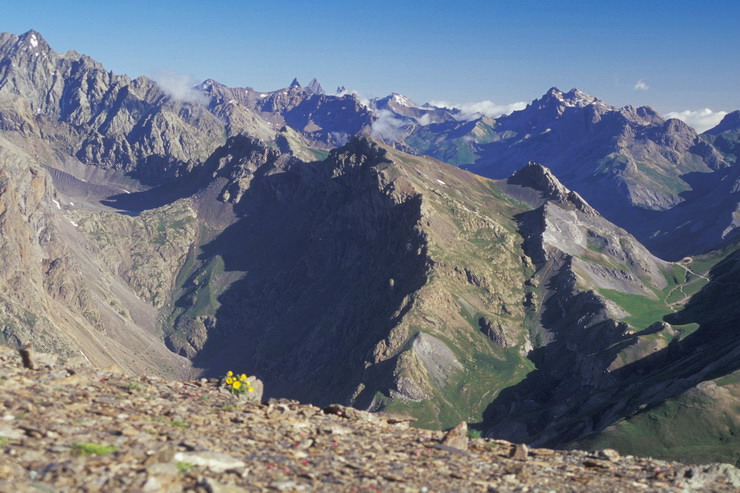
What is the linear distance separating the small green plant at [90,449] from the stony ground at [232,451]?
4cm

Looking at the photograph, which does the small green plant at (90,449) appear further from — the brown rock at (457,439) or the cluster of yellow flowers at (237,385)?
the brown rock at (457,439)

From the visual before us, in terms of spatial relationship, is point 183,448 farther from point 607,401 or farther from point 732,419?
point 607,401

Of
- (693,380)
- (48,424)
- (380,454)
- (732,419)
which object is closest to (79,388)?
(48,424)

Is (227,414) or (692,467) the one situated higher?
(692,467)

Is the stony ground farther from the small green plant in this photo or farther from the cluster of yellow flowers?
the cluster of yellow flowers

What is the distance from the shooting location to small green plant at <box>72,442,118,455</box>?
26453mm

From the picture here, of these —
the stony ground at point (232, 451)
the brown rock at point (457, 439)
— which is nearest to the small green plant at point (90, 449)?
the stony ground at point (232, 451)

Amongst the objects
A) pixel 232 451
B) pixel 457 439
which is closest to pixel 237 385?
pixel 232 451

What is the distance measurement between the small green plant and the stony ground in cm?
4

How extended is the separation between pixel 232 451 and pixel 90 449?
20.2 ft

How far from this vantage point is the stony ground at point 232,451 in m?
25.4

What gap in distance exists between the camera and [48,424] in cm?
2914

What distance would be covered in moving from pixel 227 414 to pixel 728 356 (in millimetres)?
174716

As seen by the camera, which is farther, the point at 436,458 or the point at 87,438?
the point at 436,458
